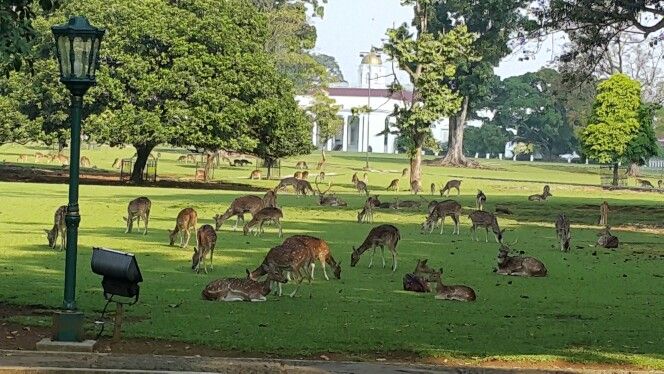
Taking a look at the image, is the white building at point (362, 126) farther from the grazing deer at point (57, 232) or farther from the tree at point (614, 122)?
the grazing deer at point (57, 232)

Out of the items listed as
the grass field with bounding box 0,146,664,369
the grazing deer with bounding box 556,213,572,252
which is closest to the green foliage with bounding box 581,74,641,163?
the grass field with bounding box 0,146,664,369

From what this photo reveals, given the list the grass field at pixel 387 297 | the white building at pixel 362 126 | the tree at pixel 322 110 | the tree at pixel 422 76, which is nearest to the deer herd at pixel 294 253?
the grass field at pixel 387 297

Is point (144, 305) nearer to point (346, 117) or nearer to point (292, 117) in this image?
point (292, 117)

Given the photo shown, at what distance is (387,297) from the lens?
17656 millimetres

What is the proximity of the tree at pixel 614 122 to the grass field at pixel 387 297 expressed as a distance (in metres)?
41.5

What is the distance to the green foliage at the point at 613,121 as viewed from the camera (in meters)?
75.1

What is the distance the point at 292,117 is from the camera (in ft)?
192

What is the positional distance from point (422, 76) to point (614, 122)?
19992mm

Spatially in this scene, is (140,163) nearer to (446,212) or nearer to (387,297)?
(446,212)

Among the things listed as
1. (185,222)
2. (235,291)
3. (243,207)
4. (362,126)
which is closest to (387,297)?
(235,291)

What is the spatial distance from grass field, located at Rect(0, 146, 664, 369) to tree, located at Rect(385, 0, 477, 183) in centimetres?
2491

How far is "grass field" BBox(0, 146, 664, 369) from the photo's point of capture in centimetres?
1360

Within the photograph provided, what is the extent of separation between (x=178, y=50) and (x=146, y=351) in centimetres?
4247

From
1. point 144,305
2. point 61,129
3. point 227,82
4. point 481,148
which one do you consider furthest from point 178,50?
point 481,148
